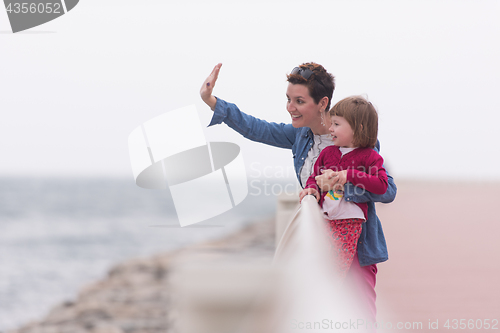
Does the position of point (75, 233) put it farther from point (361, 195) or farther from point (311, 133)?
point (361, 195)

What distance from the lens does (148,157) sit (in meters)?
8.55

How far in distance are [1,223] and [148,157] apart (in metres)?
37.5

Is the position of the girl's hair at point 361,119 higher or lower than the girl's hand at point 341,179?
higher

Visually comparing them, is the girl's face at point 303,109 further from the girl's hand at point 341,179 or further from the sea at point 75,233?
the sea at point 75,233

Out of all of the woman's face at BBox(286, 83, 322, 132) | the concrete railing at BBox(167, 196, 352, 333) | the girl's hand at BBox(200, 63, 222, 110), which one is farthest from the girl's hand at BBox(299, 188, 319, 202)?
the concrete railing at BBox(167, 196, 352, 333)

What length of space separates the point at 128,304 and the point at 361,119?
11.1 meters

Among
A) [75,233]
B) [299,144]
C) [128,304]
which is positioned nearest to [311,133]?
[299,144]

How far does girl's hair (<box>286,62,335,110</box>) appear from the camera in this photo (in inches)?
106

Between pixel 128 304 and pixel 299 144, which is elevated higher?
pixel 299 144

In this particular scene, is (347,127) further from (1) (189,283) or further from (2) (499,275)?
(2) (499,275)

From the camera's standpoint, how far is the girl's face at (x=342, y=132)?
2.30 m

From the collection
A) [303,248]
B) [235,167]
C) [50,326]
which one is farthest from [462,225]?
[50,326]

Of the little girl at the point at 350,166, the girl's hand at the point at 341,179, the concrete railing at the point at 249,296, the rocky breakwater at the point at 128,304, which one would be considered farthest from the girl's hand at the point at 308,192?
the rocky breakwater at the point at 128,304

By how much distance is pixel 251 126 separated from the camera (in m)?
2.91
